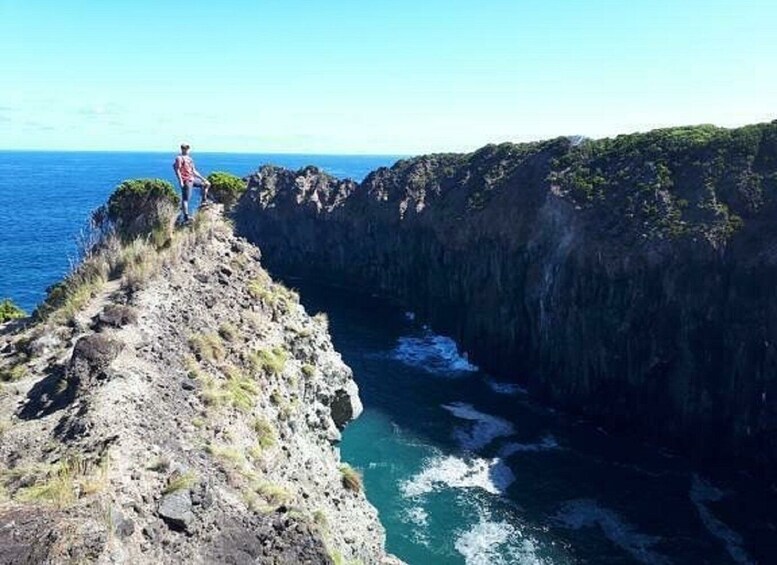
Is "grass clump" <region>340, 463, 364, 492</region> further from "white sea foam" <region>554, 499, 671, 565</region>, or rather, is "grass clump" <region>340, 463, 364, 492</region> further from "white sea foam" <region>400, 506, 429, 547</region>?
"white sea foam" <region>554, 499, 671, 565</region>

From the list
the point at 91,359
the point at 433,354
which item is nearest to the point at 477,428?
the point at 433,354

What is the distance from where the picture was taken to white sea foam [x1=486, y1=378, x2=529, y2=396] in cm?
6562

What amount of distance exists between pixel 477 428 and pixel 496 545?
16725 millimetres

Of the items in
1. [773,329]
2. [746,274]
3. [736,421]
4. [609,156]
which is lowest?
[736,421]

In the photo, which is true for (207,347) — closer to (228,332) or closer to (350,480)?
(228,332)

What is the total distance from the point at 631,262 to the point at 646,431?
14.2m

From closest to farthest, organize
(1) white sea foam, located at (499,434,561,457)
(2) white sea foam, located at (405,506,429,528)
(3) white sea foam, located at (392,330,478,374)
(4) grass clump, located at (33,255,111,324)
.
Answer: (4) grass clump, located at (33,255,111,324)
(2) white sea foam, located at (405,506,429,528)
(1) white sea foam, located at (499,434,561,457)
(3) white sea foam, located at (392,330,478,374)

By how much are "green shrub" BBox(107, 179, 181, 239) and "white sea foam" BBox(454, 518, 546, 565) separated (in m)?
25.4

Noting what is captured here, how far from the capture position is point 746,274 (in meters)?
52.7

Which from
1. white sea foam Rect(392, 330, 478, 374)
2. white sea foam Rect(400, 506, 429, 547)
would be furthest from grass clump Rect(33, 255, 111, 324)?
white sea foam Rect(392, 330, 478, 374)

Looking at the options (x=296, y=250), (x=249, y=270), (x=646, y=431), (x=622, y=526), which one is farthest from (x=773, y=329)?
(x=296, y=250)

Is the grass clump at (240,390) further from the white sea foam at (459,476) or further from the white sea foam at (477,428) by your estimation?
the white sea foam at (477,428)

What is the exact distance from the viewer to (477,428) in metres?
56.9

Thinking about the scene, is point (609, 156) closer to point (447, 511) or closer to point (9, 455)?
point (447, 511)
